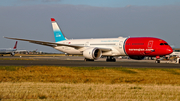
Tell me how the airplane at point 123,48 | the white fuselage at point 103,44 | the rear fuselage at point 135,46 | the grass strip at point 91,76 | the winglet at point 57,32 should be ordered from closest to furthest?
the grass strip at point 91,76
the rear fuselage at point 135,46
the airplane at point 123,48
the white fuselage at point 103,44
the winglet at point 57,32

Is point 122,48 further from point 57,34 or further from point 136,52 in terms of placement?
point 57,34

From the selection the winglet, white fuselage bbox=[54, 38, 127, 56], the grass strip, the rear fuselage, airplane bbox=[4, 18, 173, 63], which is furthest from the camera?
the winglet

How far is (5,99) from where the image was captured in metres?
10.6

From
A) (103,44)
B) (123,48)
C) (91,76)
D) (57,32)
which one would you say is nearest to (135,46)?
(123,48)

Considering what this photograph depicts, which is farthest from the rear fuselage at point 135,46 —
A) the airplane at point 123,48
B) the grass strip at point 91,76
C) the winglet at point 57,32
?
the grass strip at point 91,76

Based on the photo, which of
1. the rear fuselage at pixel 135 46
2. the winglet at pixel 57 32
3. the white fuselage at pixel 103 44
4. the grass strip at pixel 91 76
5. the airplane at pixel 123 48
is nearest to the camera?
the grass strip at pixel 91 76

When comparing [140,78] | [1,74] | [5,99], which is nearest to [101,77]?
A: [140,78]

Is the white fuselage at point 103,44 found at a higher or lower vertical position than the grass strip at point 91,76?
higher

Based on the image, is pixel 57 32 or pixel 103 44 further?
pixel 57 32

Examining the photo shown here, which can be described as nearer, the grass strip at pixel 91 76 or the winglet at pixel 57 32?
the grass strip at pixel 91 76

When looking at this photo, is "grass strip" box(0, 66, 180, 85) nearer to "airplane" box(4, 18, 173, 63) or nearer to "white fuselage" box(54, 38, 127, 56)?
"airplane" box(4, 18, 173, 63)

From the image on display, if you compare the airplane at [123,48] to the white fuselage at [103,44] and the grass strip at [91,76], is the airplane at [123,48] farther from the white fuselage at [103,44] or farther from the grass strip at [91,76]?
the grass strip at [91,76]

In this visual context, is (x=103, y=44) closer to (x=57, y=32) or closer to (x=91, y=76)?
(x=57, y=32)

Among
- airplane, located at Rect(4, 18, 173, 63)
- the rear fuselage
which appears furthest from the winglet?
the rear fuselage
